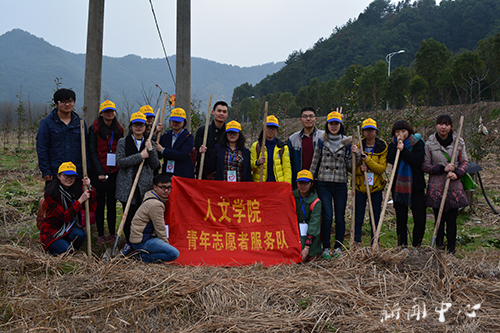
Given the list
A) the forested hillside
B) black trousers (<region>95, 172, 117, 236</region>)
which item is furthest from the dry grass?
the forested hillside

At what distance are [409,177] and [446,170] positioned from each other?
0.46 metres

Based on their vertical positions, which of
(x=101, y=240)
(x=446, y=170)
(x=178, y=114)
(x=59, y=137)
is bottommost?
(x=101, y=240)

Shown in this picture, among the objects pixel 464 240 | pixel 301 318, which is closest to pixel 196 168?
pixel 301 318

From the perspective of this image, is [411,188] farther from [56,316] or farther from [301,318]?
[56,316]

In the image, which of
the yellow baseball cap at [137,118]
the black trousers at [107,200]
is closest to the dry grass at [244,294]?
the black trousers at [107,200]

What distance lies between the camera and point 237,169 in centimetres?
497

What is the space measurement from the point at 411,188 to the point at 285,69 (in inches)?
3086

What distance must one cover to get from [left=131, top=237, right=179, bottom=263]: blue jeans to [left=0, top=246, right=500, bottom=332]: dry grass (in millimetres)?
228

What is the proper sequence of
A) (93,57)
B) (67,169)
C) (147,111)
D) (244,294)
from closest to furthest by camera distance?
(244,294)
(67,169)
(147,111)
(93,57)

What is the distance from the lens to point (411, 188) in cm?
465

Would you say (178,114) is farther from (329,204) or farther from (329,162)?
(329,204)

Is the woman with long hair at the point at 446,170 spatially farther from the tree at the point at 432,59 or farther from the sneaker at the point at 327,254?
the tree at the point at 432,59

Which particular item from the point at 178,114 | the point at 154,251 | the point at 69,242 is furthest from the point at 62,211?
the point at 178,114

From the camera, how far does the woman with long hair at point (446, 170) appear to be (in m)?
4.54
